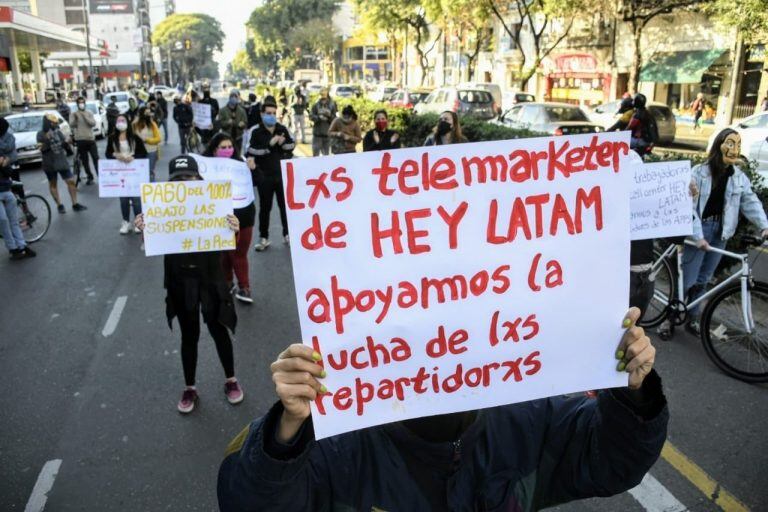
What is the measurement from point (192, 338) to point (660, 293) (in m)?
4.18

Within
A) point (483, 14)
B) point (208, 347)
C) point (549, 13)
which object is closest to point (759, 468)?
point (208, 347)

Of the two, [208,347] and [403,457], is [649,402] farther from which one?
[208,347]

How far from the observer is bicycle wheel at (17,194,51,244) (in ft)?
30.4

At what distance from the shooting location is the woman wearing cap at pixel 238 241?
19.6ft

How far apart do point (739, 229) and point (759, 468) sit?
10.9ft

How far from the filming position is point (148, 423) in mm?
4336

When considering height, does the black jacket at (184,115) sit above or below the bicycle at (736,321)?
above

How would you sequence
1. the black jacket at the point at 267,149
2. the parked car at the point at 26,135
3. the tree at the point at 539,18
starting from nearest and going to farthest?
the black jacket at the point at 267,149, the parked car at the point at 26,135, the tree at the point at 539,18

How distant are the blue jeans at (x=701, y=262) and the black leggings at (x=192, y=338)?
4.03 metres

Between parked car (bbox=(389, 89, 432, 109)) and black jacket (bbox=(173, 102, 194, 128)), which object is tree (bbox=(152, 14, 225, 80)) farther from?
black jacket (bbox=(173, 102, 194, 128))

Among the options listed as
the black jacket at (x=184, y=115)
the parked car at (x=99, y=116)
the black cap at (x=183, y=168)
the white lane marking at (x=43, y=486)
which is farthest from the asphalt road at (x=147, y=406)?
the parked car at (x=99, y=116)

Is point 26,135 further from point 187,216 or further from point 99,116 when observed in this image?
point 187,216

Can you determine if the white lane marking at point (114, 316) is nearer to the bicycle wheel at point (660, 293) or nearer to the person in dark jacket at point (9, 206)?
the person in dark jacket at point (9, 206)

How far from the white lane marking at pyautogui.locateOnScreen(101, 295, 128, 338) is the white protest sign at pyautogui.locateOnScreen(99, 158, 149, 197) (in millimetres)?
1900
